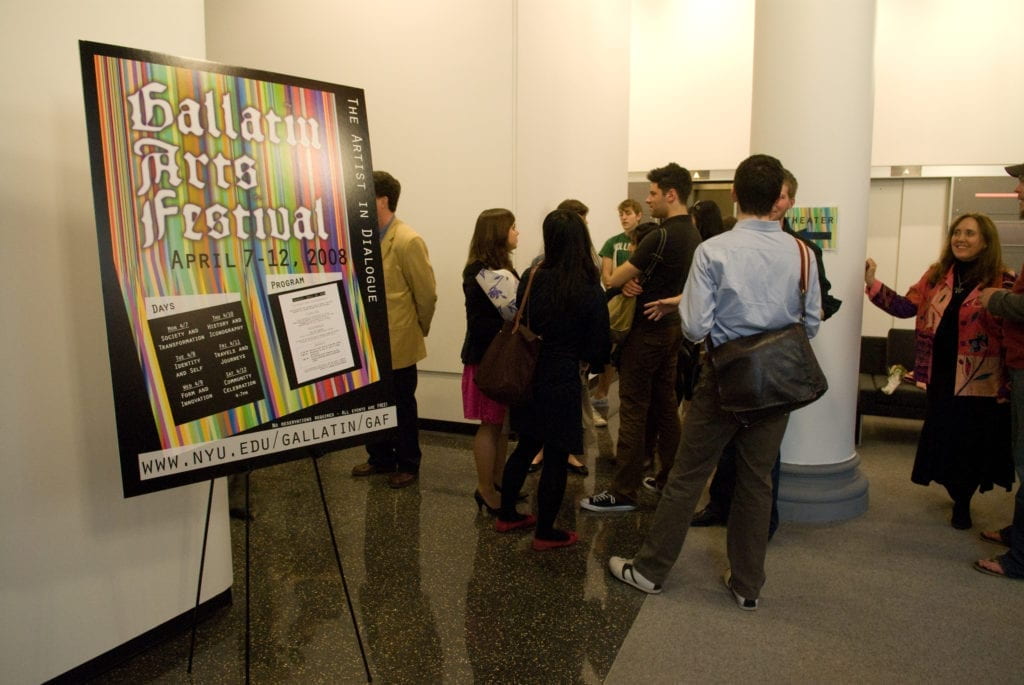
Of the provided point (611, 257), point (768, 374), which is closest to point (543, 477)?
point (768, 374)

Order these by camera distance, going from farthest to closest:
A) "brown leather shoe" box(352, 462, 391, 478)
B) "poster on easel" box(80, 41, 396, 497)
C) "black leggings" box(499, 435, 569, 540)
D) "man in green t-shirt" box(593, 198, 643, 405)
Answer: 1. "man in green t-shirt" box(593, 198, 643, 405)
2. "brown leather shoe" box(352, 462, 391, 478)
3. "black leggings" box(499, 435, 569, 540)
4. "poster on easel" box(80, 41, 396, 497)

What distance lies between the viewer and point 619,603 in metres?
2.82

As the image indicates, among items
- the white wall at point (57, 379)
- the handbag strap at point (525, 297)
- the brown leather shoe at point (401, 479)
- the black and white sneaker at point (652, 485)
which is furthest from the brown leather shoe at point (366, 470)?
the white wall at point (57, 379)

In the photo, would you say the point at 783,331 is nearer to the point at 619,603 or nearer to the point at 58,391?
the point at 619,603

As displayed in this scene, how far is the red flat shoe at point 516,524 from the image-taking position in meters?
3.46

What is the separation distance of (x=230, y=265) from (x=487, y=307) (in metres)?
1.49

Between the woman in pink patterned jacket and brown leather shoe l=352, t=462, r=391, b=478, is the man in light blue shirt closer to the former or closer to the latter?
the woman in pink patterned jacket

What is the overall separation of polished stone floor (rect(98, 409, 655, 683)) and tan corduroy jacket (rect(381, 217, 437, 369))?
80cm

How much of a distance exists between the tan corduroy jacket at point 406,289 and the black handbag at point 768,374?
1.89m

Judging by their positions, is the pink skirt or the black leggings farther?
the pink skirt

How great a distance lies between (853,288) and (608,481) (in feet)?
5.45

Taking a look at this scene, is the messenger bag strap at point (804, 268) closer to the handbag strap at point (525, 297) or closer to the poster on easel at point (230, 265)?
the handbag strap at point (525, 297)

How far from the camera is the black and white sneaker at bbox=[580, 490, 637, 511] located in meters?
3.71

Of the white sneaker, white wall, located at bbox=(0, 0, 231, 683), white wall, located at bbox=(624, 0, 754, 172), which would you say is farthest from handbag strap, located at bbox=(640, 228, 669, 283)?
white wall, located at bbox=(624, 0, 754, 172)
